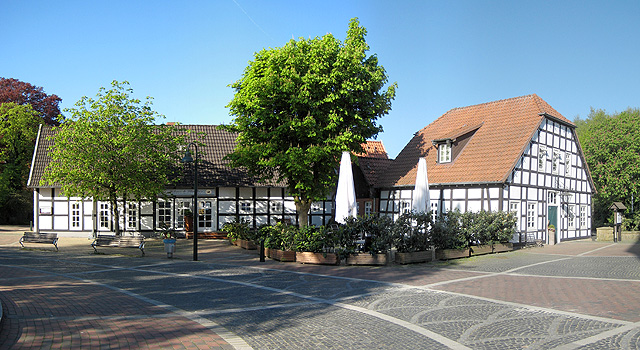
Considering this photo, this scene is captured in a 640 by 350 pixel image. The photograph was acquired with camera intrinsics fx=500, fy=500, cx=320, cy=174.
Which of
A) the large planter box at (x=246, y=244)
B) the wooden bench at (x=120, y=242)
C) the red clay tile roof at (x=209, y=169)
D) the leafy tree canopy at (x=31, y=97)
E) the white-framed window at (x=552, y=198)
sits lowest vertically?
the large planter box at (x=246, y=244)

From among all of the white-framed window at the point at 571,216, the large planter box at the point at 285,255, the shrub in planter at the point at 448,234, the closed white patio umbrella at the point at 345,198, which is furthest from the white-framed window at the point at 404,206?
the large planter box at the point at 285,255

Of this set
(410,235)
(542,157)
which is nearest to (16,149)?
(410,235)

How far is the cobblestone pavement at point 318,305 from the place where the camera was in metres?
7.00

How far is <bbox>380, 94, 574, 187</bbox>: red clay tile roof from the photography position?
945 inches

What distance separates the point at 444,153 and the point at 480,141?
1.96 m

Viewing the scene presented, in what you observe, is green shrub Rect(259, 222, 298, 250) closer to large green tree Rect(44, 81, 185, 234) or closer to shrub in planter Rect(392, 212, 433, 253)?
shrub in planter Rect(392, 212, 433, 253)

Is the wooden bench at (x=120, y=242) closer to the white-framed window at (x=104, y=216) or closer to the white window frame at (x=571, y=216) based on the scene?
the white-framed window at (x=104, y=216)

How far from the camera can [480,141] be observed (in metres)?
26.0

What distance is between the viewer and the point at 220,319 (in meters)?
8.25

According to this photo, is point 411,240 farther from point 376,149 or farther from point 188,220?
point 376,149

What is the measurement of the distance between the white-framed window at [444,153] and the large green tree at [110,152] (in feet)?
46.4

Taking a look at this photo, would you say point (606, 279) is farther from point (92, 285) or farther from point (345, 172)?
point (92, 285)

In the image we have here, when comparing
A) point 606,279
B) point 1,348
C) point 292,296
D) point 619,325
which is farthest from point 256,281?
point 606,279

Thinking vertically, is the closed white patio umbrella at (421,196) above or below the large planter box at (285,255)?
above
